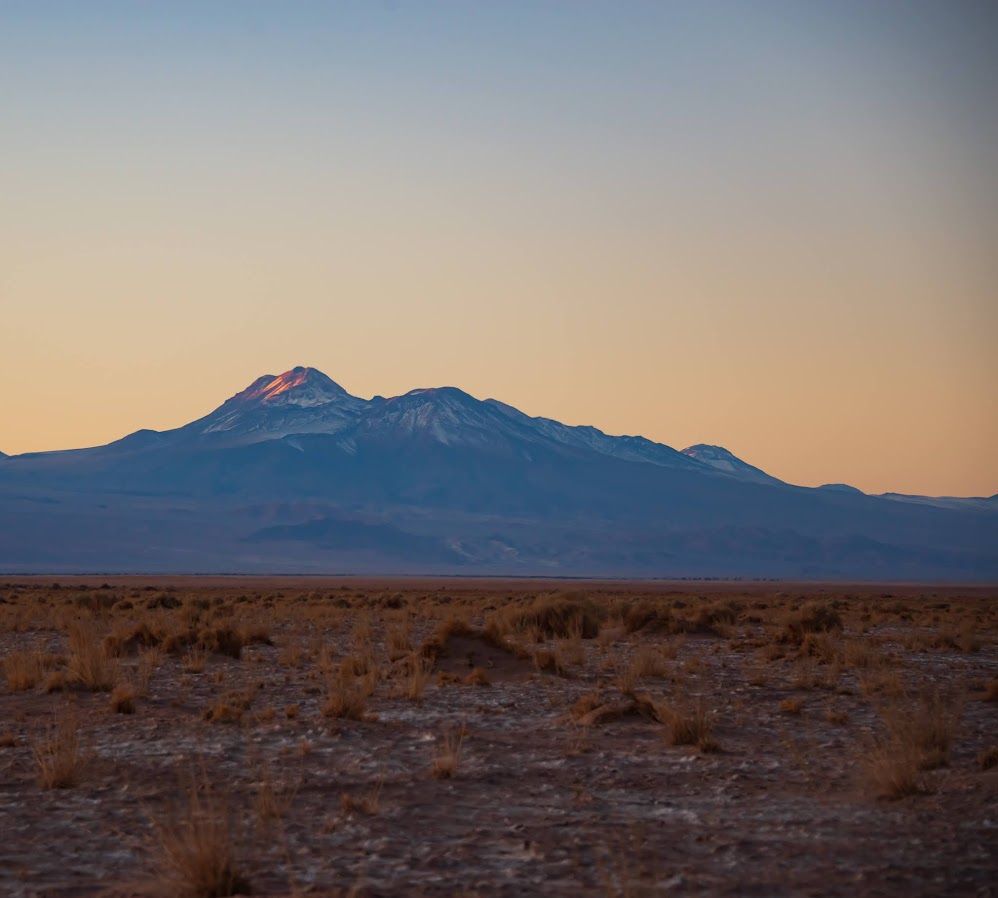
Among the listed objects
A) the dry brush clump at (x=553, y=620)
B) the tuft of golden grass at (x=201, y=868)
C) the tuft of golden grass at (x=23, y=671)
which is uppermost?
the dry brush clump at (x=553, y=620)

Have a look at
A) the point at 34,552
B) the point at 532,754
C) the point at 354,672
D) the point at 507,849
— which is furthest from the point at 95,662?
the point at 34,552

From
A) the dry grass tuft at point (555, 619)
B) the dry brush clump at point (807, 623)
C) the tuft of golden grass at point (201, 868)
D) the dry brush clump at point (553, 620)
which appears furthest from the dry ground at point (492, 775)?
the dry grass tuft at point (555, 619)

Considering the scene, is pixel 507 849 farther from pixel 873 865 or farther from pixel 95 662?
pixel 95 662

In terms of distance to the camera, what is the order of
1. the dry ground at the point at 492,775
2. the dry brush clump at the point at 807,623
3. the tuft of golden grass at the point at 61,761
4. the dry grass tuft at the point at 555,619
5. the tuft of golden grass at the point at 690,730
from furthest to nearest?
the dry grass tuft at the point at 555,619, the dry brush clump at the point at 807,623, the tuft of golden grass at the point at 690,730, the tuft of golden grass at the point at 61,761, the dry ground at the point at 492,775

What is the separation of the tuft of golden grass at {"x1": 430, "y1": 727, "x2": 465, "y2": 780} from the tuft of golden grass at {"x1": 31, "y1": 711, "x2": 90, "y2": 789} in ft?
10.2

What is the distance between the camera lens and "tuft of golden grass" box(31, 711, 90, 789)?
440 inches

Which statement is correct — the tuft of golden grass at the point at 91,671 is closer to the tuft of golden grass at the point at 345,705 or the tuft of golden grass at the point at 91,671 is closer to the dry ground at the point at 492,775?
the dry ground at the point at 492,775

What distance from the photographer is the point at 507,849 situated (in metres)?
9.13

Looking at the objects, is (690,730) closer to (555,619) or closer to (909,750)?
(909,750)

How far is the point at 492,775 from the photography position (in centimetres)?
1185

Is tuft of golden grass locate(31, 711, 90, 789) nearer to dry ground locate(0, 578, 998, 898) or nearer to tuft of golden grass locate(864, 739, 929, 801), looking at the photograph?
dry ground locate(0, 578, 998, 898)

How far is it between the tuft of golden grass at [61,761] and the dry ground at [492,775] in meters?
0.02

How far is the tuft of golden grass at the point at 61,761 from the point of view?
11.2 metres

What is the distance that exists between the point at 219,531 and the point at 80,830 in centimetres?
19429
